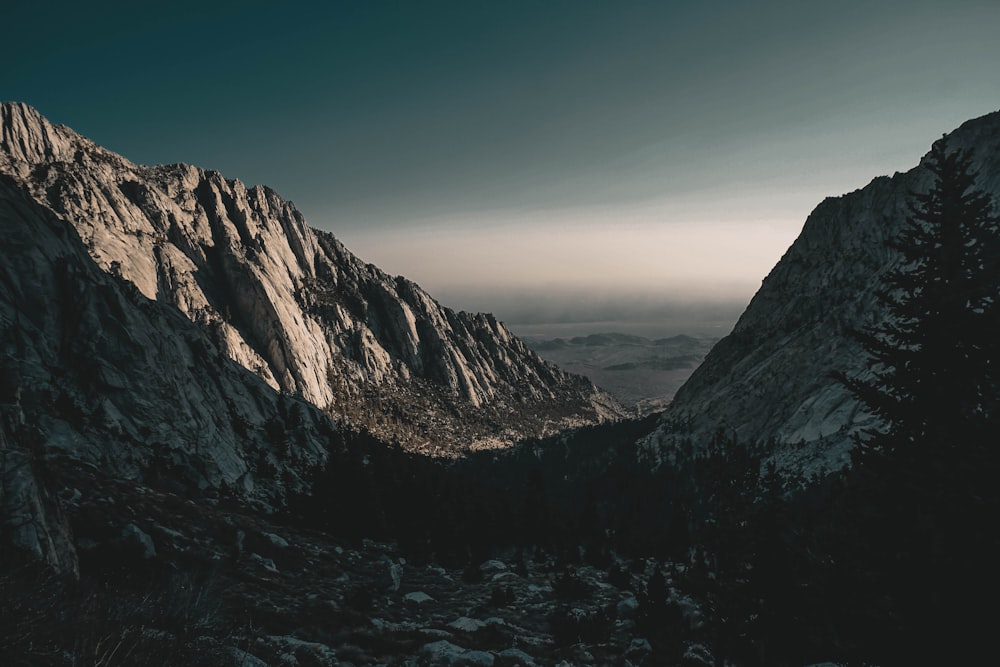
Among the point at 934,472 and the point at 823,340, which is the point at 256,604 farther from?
the point at 823,340

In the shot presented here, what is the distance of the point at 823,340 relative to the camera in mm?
158375

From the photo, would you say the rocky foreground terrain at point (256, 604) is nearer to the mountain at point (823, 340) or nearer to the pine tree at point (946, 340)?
the pine tree at point (946, 340)

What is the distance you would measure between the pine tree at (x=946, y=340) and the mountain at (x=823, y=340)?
408 ft

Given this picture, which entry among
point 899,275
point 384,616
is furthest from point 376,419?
point 899,275

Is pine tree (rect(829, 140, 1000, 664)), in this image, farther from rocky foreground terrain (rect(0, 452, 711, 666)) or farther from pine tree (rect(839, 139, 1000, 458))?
rocky foreground terrain (rect(0, 452, 711, 666))

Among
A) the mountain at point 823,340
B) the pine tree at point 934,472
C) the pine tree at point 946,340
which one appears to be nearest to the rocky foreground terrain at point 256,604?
the pine tree at point 934,472

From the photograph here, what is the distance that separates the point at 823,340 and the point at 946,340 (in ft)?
601

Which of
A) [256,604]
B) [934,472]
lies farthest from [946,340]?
[256,604]

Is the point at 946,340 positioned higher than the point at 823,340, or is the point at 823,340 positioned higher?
the point at 946,340

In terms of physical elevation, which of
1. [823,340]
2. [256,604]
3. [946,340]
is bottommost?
[256,604]

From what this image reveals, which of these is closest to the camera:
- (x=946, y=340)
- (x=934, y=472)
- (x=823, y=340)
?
(x=934, y=472)

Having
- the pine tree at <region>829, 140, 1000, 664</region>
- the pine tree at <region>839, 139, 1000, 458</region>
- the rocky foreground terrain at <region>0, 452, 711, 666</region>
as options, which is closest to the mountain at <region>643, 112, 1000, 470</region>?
the rocky foreground terrain at <region>0, 452, 711, 666</region>

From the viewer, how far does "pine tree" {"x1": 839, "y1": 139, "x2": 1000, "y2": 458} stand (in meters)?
9.77

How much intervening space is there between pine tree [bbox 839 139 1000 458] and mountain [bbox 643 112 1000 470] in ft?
408
